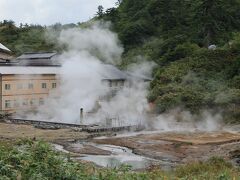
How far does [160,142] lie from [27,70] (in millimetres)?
16624

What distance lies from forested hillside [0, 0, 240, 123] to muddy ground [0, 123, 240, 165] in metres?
4.82

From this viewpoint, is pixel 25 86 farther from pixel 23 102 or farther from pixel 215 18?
pixel 215 18

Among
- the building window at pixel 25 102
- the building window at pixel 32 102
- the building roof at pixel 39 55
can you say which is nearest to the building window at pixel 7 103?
the building window at pixel 25 102

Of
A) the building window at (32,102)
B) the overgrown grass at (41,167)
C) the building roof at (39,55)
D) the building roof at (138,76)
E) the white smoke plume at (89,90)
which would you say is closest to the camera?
the overgrown grass at (41,167)

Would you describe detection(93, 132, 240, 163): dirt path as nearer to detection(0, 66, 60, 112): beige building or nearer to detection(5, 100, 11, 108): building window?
detection(5, 100, 11, 108): building window

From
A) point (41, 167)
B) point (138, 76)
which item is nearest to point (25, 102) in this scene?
point (138, 76)

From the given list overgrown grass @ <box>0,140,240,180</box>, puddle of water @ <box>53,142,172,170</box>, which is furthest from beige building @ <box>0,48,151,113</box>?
overgrown grass @ <box>0,140,240,180</box>

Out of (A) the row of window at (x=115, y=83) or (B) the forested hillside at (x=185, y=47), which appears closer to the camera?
(B) the forested hillside at (x=185, y=47)

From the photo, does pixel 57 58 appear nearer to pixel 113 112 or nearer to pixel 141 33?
pixel 141 33

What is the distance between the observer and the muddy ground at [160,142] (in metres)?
22.3

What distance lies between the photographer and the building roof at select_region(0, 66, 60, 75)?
3709 cm

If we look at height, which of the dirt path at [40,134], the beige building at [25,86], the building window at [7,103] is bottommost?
the dirt path at [40,134]

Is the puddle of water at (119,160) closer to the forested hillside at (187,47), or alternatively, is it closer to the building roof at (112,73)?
the forested hillside at (187,47)

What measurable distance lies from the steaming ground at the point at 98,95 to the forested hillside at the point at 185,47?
92cm
